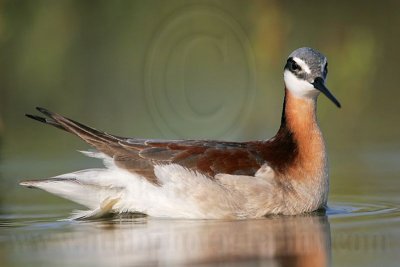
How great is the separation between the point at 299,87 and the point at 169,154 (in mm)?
1478

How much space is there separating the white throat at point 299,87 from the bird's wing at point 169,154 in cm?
75

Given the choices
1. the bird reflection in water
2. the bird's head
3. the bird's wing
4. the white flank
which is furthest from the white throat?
the bird reflection in water

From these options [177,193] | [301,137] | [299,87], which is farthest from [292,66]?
[177,193]

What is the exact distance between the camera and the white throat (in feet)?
45.1

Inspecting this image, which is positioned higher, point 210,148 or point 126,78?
point 126,78

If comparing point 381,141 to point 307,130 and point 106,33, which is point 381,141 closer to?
point 307,130

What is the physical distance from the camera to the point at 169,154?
13500 mm

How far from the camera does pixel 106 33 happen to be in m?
21.0

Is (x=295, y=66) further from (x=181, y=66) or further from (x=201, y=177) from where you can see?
(x=181, y=66)

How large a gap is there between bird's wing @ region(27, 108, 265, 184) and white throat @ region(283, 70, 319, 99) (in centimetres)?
75

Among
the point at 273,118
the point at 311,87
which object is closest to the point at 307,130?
the point at 311,87

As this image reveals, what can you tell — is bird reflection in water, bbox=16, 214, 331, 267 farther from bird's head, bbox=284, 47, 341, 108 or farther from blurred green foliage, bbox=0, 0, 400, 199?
blurred green foliage, bbox=0, 0, 400, 199

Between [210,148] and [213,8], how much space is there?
8208 mm

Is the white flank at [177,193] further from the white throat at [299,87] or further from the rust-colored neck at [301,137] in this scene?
the white throat at [299,87]
